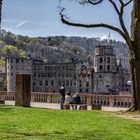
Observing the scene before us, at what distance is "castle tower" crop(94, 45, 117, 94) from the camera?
5330 inches

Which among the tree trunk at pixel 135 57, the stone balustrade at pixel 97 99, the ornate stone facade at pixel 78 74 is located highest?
the ornate stone facade at pixel 78 74

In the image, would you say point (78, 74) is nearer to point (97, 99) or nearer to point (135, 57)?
point (97, 99)

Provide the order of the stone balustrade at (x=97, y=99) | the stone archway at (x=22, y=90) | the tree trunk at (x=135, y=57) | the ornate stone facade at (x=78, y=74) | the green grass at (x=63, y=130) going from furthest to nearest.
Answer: the ornate stone facade at (x=78, y=74) → the stone balustrade at (x=97, y=99) → the stone archway at (x=22, y=90) → the tree trunk at (x=135, y=57) → the green grass at (x=63, y=130)

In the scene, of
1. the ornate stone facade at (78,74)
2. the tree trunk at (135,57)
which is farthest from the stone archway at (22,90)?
the ornate stone facade at (78,74)

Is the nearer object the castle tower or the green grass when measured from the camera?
the green grass

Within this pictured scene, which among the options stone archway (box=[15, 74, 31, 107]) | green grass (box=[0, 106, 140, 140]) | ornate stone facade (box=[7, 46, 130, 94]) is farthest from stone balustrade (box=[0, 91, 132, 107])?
ornate stone facade (box=[7, 46, 130, 94])

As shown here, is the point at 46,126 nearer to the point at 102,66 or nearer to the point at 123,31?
the point at 123,31

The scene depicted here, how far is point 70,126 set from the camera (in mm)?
13586

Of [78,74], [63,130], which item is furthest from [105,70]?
[63,130]

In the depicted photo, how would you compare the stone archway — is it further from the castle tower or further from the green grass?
the castle tower

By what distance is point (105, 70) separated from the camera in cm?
13850

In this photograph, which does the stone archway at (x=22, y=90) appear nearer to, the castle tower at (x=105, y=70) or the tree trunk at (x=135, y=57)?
the tree trunk at (x=135, y=57)

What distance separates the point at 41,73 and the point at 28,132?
474 ft

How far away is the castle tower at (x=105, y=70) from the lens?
135375 millimetres
